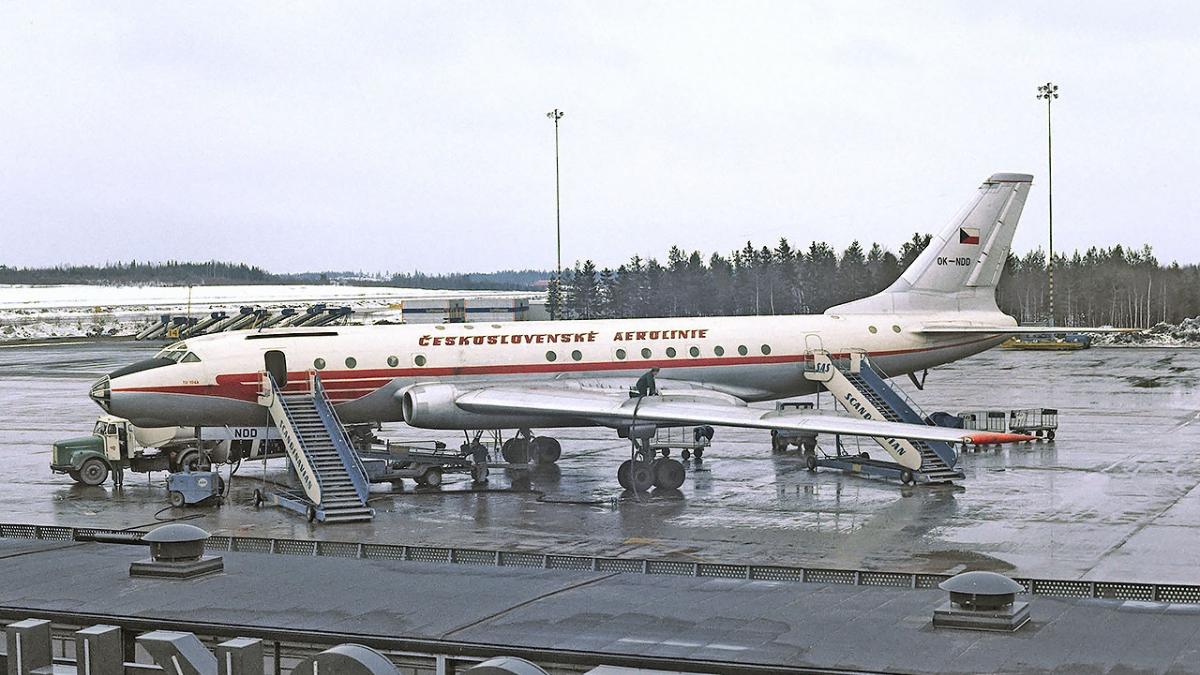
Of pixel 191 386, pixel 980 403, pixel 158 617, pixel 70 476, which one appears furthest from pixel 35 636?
pixel 980 403

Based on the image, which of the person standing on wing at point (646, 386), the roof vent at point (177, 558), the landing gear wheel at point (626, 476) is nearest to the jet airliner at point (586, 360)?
the person standing on wing at point (646, 386)

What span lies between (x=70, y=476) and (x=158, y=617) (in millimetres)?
26058

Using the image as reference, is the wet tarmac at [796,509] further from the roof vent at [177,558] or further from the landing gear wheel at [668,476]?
the roof vent at [177,558]

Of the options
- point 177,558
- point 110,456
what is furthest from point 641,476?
point 177,558

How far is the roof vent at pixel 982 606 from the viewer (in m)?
12.8

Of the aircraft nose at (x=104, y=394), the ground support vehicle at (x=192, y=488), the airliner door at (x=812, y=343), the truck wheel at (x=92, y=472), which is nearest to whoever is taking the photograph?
the ground support vehicle at (x=192, y=488)

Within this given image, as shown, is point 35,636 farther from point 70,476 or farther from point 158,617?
point 70,476

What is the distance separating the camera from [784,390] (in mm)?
39250

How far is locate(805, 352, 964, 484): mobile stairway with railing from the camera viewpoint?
3462 centimetres

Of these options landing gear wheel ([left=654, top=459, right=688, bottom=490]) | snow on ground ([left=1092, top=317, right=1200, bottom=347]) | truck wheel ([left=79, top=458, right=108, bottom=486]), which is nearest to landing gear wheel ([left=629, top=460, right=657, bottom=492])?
landing gear wheel ([left=654, top=459, right=688, bottom=490])

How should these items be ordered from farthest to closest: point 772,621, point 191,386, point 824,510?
point 191,386
point 824,510
point 772,621

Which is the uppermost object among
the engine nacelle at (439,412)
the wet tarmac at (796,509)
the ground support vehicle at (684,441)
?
the engine nacelle at (439,412)

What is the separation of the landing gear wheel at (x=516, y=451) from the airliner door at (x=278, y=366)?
7113 millimetres

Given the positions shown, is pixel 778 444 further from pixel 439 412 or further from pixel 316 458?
pixel 316 458
